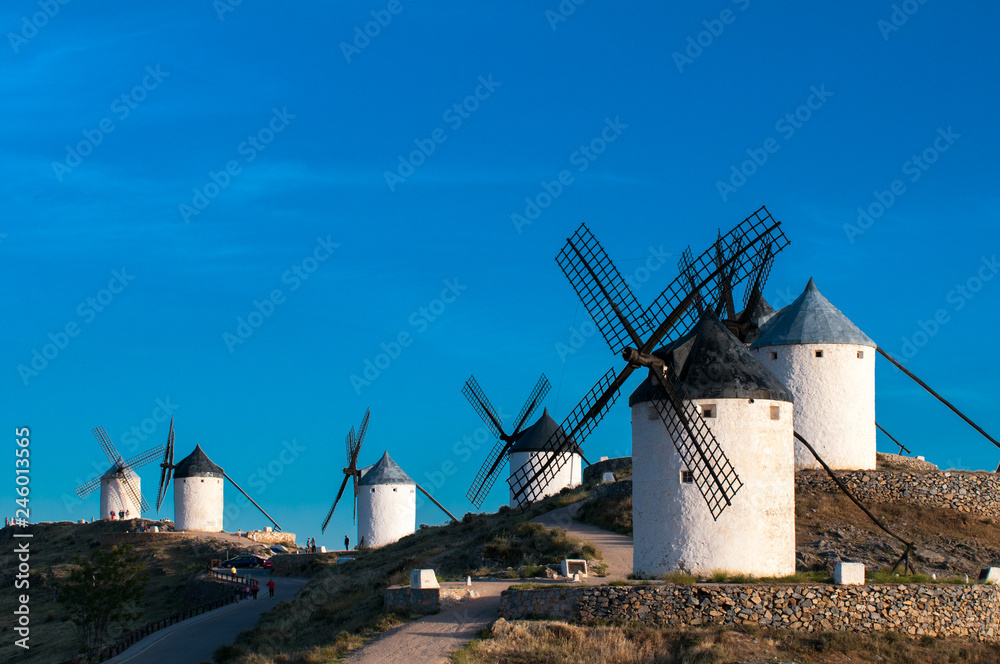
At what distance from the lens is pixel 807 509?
95.1 feet

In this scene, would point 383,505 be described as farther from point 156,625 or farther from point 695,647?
point 695,647

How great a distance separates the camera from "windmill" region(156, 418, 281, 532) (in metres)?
57.5

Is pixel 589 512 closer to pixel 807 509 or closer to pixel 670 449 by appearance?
pixel 807 509

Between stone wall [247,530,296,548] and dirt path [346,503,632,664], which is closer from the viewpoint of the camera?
dirt path [346,503,632,664]

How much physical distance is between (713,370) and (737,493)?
2.54 meters

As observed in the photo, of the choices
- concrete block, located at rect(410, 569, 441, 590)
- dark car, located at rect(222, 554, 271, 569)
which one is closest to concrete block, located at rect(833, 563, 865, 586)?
concrete block, located at rect(410, 569, 441, 590)

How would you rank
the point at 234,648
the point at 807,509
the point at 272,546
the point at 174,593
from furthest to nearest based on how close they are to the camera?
the point at 272,546
the point at 174,593
the point at 807,509
the point at 234,648

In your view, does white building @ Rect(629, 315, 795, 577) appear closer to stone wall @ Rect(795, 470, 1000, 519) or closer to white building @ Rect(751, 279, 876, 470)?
stone wall @ Rect(795, 470, 1000, 519)

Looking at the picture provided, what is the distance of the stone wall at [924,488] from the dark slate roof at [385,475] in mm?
21613

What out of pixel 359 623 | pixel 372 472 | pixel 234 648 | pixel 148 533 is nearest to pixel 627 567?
pixel 359 623

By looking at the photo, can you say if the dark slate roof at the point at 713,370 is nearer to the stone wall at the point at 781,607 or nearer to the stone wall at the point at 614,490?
the stone wall at the point at 781,607

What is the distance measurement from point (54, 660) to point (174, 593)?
1222 centimetres

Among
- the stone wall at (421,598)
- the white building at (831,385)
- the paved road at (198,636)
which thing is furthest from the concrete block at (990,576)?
the paved road at (198,636)

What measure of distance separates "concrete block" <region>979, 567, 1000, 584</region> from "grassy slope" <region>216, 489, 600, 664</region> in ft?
30.6
